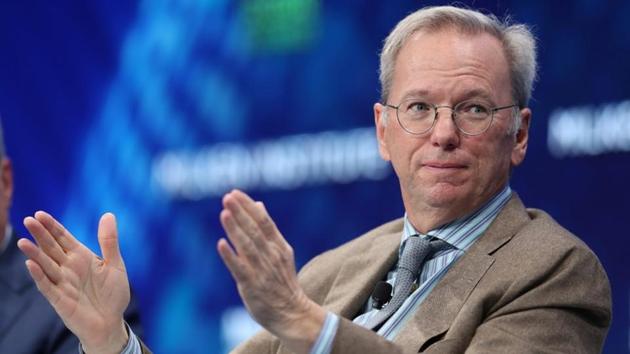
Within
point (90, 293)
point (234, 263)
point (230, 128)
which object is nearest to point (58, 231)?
point (90, 293)

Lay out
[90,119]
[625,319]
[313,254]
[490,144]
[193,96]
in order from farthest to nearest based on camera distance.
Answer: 1. [90,119]
2. [193,96]
3. [313,254]
4. [625,319]
5. [490,144]

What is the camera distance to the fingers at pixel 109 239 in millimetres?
2455

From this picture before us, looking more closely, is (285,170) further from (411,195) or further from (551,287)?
(551,287)

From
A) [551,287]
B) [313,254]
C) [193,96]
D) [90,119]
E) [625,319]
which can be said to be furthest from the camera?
[90,119]

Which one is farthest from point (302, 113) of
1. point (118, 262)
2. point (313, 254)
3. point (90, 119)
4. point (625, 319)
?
point (118, 262)

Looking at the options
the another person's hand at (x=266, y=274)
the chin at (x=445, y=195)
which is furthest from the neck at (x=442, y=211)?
the another person's hand at (x=266, y=274)

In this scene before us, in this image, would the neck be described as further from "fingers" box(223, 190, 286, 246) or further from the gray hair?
"fingers" box(223, 190, 286, 246)

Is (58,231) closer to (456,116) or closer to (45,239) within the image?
(45,239)

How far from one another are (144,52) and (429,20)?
2266mm

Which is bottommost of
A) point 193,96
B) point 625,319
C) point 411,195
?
point 625,319

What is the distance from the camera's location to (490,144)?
2666mm

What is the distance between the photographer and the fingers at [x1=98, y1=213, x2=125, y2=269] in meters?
2.46

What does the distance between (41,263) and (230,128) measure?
2.12 metres

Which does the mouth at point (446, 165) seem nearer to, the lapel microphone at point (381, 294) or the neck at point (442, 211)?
the neck at point (442, 211)
